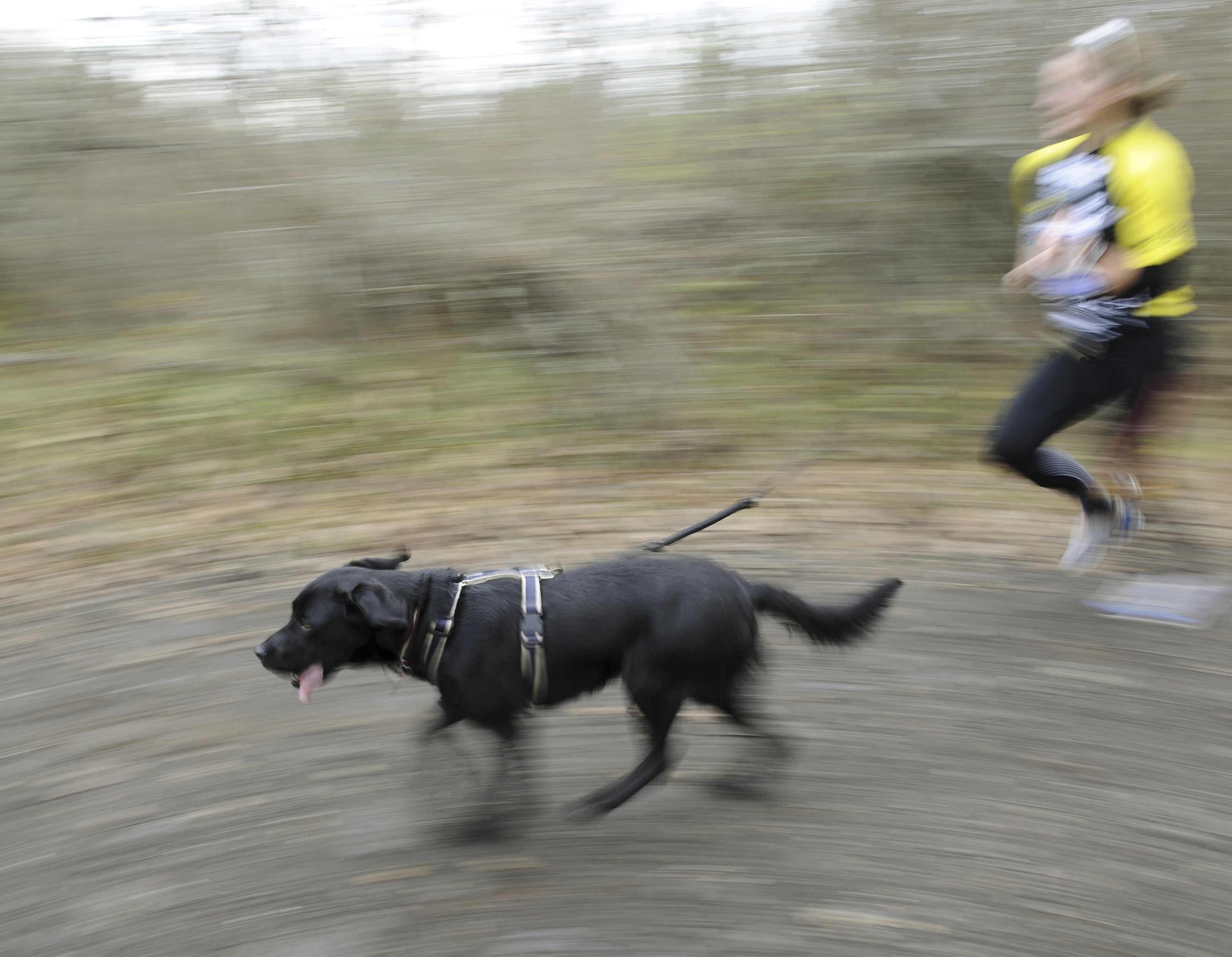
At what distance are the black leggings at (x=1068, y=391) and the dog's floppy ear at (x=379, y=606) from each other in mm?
2626

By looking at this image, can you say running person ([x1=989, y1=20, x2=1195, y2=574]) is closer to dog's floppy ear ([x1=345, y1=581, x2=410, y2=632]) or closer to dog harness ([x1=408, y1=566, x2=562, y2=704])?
dog harness ([x1=408, y1=566, x2=562, y2=704])

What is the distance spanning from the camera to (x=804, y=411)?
743cm

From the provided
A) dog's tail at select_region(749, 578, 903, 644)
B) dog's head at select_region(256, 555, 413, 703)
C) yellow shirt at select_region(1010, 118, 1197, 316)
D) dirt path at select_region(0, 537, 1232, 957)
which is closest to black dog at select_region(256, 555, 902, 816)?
dog's head at select_region(256, 555, 413, 703)

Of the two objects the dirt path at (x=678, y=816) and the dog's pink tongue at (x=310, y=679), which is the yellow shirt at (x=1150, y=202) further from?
the dog's pink tongue at (x=310, y=679)

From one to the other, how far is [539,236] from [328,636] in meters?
4.85

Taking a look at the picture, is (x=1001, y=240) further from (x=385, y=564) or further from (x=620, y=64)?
(x=385, y=564)

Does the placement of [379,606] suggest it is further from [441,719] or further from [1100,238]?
[1100,238]

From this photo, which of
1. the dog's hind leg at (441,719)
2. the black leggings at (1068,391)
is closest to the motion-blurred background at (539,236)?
the black leggings at (1068,391)

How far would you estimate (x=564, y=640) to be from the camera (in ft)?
9.86

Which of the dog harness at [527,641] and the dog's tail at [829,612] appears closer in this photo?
the dog harness at [527,641]

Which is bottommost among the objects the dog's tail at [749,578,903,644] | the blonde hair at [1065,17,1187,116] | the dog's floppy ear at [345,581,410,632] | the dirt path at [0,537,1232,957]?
the dirt path at [0,537,1232,957]

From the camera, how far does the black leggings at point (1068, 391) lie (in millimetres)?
4055

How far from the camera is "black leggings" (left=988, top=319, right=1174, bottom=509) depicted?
4.05 meters

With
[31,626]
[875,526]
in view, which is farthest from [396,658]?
[875,526]
